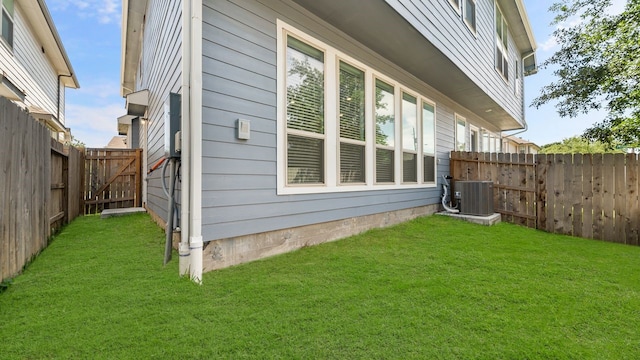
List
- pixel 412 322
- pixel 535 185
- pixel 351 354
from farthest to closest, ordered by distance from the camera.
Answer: pixel 535 185
pixel 412 322
pixel 351 354

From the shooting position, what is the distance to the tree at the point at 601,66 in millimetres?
7949

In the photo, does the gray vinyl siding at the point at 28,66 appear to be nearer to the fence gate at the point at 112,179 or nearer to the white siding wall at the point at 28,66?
the white siding wall at the point at 28,66

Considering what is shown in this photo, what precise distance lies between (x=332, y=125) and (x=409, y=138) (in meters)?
2.43

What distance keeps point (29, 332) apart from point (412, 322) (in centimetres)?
226

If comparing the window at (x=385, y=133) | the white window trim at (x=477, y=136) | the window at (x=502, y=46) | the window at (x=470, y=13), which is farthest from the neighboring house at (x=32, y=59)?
the window at (x=502, y=46)

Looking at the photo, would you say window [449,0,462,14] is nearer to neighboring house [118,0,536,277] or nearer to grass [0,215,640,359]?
neighboring house [118,0,536,277]

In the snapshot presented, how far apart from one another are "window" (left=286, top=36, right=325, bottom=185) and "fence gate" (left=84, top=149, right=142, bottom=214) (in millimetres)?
5318

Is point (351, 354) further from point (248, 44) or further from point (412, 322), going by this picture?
point (248, 44)

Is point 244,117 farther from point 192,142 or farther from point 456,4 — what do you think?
point 456,4

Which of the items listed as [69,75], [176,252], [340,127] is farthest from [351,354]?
[69,75]

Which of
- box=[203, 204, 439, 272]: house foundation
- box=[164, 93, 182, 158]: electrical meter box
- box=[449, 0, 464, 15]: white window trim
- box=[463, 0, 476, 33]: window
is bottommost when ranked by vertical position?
box=[203, 204, 439, 272]: house foundation

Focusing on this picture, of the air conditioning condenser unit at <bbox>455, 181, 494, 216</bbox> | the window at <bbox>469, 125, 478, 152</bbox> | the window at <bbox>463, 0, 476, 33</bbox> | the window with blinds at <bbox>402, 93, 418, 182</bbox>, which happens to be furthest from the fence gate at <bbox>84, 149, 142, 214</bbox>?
the window at <bbox>469, 125, 478, 152</bbox>

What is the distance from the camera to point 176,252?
288 centimetres

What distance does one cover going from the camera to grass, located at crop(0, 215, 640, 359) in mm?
1568
